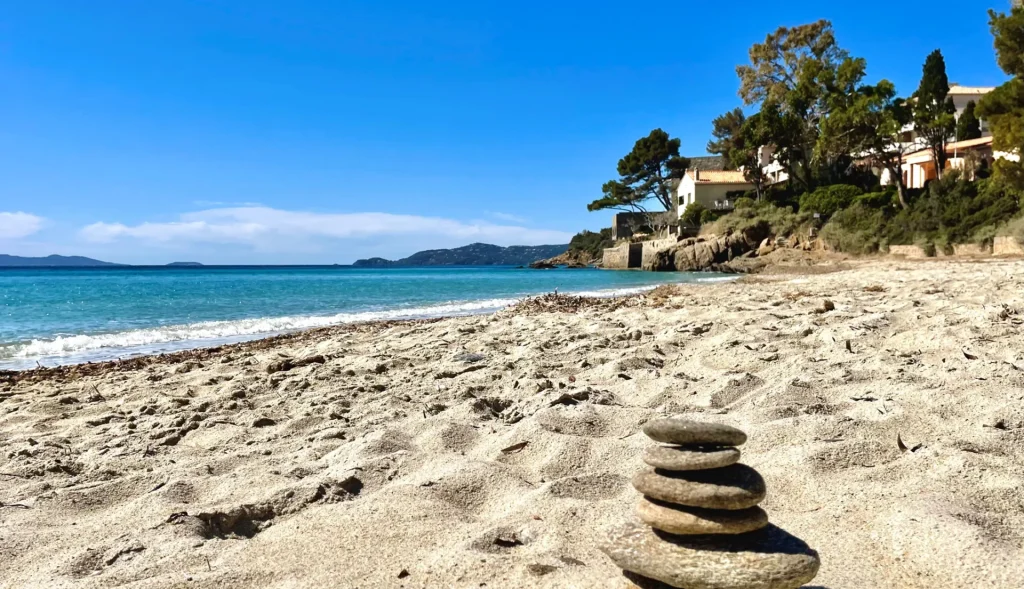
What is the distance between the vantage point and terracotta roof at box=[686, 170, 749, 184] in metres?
56.0

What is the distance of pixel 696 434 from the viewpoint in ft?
6.97

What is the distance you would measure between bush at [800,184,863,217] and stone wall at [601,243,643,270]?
1584 cm

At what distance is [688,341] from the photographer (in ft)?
20.8

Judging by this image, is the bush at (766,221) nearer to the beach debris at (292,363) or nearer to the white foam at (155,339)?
the white foam at (155,339)

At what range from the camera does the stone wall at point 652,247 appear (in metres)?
46.8

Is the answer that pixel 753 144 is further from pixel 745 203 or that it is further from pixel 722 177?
pixel 722 177

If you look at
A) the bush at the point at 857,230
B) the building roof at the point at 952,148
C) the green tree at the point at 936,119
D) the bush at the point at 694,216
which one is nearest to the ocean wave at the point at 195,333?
the bush at the point at 857,230

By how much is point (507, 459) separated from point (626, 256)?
52.8 metres

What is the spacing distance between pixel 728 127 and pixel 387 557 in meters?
70.0

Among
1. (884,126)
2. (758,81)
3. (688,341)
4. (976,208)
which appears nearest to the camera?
(688,341)

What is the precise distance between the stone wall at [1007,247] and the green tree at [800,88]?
17.6 metres

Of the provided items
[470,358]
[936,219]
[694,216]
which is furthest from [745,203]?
[470,358]

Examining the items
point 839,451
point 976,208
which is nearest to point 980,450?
point 839,451

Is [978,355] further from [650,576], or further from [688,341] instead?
[650,576]
